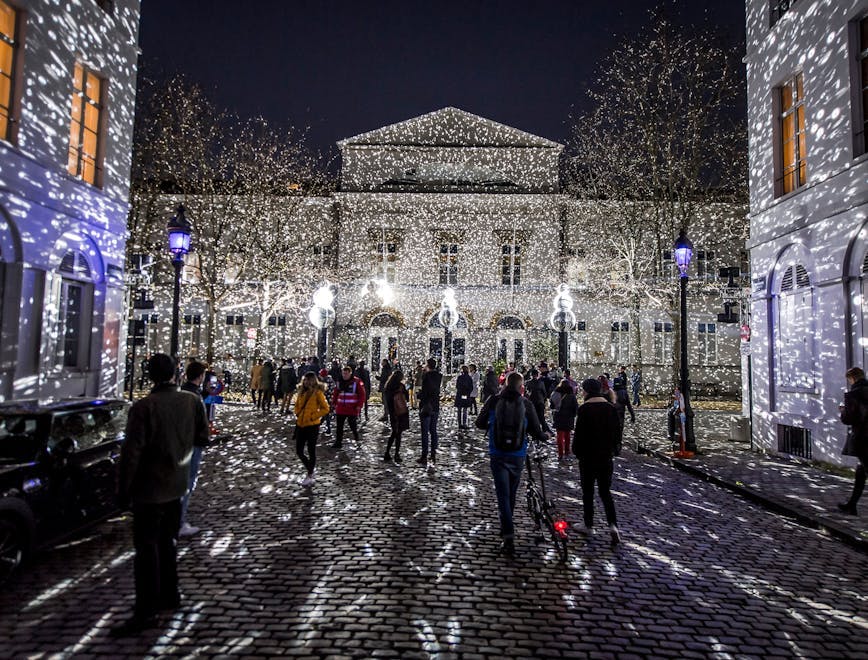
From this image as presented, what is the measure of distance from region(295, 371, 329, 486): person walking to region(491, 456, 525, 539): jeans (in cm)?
382

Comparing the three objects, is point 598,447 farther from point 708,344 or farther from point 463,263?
point 708,344

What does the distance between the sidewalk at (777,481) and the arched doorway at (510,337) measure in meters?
16.9

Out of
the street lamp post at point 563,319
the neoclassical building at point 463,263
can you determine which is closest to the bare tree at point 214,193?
the neoclassical building at point 463,263

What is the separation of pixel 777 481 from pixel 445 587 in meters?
7.31

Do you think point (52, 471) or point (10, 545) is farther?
point (52, 471)

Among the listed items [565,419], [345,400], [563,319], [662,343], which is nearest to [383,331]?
[563,319]

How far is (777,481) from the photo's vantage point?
9.82 metres

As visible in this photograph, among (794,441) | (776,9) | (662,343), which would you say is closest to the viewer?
(794,441)

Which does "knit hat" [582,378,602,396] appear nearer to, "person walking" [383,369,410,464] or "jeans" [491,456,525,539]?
"jeans" [491,456,525,539]

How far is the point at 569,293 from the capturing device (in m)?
32.9

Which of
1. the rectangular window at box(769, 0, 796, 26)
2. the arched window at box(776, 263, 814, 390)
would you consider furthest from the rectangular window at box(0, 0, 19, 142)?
the rectangular window at box(769, 0, 796, 26)

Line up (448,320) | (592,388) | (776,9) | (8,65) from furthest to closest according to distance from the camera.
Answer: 1. (448,320)
2. (776,9)
3. (8,65)
4. (592,388)

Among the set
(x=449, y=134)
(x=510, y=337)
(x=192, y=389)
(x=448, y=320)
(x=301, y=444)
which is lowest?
(x=301, y=444)

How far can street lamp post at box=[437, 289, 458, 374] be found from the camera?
32781mm
